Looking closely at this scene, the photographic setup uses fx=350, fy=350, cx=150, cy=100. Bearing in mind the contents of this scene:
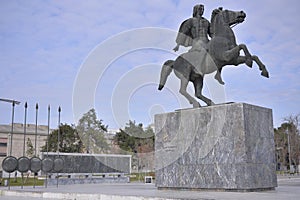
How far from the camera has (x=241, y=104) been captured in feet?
33.6

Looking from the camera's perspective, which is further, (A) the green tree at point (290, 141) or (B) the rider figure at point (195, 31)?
(A) the green tree at point (290, 141)

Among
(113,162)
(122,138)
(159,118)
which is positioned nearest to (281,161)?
(122,138)

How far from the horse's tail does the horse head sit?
1.82 m

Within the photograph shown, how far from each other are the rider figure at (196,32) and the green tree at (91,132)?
95.9ft

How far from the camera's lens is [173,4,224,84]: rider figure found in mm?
11817

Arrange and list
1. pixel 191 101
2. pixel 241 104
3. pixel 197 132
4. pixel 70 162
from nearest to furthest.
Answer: pixel 241 104
pixel 197 132
pixel 191 101
pixel 70 162

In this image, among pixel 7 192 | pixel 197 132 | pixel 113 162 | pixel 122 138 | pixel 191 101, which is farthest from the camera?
pixel 122 138

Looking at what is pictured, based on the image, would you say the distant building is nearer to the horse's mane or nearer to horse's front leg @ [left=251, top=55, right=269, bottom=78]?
the horse's mane

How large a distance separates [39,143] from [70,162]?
35.4 metres

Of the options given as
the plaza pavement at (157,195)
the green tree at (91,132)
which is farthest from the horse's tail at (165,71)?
the green tree at (91,132)

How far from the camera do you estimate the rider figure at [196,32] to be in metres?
11.8

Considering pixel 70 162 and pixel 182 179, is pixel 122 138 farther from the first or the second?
pixel 182 179

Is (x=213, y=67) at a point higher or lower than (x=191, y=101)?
higher

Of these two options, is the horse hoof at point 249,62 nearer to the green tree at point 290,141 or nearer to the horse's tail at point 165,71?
the horse's tail at point 165,71
